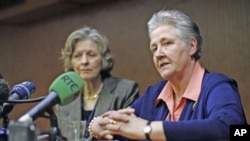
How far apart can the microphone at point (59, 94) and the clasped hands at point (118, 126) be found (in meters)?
0.25

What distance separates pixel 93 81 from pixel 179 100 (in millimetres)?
823

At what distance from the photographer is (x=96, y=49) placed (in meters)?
2.55

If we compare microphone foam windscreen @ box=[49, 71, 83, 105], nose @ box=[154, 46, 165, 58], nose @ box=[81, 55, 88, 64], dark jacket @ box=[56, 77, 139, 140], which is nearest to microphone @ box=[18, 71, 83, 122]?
microphone foam windscreen @ box=[49, 71, 83, 105]

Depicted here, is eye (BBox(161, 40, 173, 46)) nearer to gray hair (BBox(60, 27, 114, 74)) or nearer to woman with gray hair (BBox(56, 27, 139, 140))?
woman with gray hair (BBox(56, 27, 139, 140))

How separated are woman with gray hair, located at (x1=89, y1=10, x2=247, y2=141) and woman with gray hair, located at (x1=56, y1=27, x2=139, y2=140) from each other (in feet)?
1.51

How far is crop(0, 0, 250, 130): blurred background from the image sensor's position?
3246 mm

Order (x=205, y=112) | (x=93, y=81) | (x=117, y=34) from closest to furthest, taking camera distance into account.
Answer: (x=205, y=112)
(x=93, y=81)
(x=117, y=34)

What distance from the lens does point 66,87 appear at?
4.10ft

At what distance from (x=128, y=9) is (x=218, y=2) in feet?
2.62

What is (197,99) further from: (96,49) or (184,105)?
(96,49)

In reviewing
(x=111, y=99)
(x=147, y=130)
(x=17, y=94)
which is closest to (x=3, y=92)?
(x=17, y=94)

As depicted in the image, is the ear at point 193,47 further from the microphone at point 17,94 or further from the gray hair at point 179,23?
the microphone at point 17,94

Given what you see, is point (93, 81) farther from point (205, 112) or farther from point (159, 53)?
point (205, 112)

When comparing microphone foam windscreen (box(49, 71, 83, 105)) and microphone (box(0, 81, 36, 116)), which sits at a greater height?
microphone foam windscreen (box(49, 71, 83, 105))
